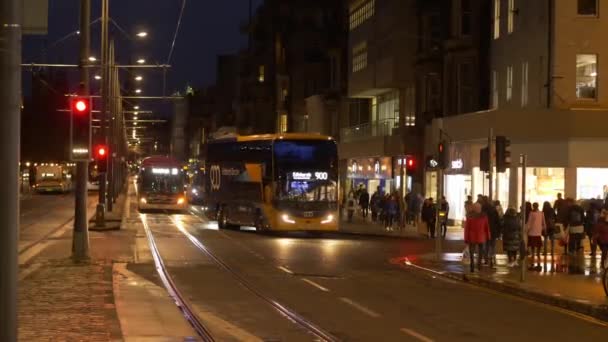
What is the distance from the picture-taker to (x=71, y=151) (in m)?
22.8

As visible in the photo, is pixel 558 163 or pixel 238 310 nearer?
pixel 238 310

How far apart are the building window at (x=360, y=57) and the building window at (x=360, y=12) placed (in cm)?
155

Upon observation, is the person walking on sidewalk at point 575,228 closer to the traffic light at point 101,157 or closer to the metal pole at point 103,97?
the traffic light at point 101,157

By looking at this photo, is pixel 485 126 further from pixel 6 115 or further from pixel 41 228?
pixel 6 115

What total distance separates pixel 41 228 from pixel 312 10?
184 ft

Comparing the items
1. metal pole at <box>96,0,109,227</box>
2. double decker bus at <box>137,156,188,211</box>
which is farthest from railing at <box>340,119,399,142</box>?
metal pole at <box>96,0,109,227</box>

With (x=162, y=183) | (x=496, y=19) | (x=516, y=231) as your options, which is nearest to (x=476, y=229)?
(x=516, y=231)

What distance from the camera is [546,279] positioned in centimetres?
2244

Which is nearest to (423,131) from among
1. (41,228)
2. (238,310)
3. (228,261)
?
(41,228)

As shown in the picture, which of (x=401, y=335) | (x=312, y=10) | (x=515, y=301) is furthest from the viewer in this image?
(x=312, y=10)

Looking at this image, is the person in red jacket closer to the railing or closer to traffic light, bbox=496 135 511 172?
traffic light, bbox=496 135 511 172

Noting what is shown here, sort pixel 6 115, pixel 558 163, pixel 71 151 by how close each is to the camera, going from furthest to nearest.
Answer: pixel 558 163 → pixel 71 151 → pixel 6 115

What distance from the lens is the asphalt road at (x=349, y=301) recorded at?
47.4ft

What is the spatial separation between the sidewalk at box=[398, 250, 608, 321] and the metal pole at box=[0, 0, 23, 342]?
12605mm
